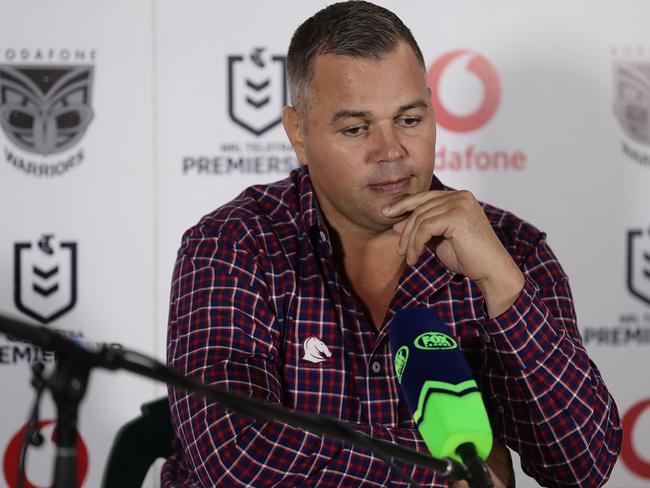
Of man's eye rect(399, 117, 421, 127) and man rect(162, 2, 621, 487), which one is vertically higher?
man's eye rect(399, 117, 421, 127)

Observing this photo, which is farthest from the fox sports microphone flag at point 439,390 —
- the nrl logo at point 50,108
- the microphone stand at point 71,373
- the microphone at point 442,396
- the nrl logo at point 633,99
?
the nrl logo at point 633,99

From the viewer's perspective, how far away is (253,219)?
6.35ft

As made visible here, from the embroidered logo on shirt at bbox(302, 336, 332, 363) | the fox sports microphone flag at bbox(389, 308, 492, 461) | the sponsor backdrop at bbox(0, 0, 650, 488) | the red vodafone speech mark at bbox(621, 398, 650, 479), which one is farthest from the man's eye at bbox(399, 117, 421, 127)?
the red vodafone speech mark at bbox(621, 398, 650, 479)

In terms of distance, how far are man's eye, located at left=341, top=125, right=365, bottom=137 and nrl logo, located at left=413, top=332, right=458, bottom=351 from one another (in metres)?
0.65

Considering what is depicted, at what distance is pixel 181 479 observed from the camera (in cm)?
187

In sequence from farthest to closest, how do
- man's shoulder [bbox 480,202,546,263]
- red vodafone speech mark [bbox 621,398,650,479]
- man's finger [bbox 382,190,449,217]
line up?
red vodafone speech mark [bbox 621,398,650,479]
man's shoulder [bbox 480,202,546,263]
man's finger [bbox 382,190,449,217]

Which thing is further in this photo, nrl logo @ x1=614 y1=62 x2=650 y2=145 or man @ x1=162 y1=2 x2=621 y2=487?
nrl logo @ x1=614 y1=62 x2=650 y2=145

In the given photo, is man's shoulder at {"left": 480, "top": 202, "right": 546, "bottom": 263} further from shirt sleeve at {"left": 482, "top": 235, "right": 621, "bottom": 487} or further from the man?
shirt sleeve at {"left": 482, "top": 235, "right": 621, "bottom": 487}

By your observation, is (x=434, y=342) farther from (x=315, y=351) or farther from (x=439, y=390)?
(x=315, y=351)

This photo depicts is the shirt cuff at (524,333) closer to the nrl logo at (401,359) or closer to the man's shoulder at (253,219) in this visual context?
the nrl logo at (401,359)

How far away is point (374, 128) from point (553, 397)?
1.97 feet

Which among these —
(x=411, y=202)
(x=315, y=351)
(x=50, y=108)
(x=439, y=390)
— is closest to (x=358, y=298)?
(x=315, y=351)

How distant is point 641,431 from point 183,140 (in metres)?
1.86

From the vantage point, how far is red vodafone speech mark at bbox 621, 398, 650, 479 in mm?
3164
